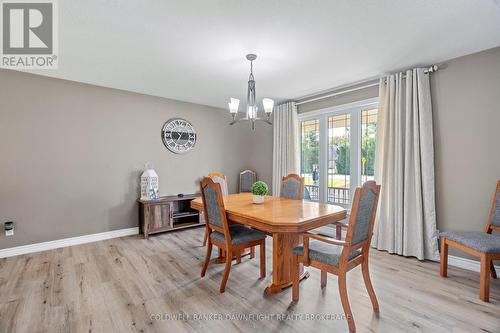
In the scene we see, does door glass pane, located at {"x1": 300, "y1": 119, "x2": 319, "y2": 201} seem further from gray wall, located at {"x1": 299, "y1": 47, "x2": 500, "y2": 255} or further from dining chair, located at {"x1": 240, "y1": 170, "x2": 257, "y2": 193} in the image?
gray wall, located at {"x1": 299, "y1": 47, "x2": 500, "y2": 255}

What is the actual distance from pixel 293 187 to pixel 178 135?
2475 millimetres

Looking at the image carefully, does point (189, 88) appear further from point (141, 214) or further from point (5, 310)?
point (5, 310)

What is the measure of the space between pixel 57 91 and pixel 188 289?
3.31m

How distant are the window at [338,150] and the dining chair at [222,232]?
82.4 inches

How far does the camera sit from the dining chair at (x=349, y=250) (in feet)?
5.55

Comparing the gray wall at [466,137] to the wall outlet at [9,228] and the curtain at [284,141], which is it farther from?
the wall outlet at [9,228]

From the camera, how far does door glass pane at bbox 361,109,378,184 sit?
353 cm

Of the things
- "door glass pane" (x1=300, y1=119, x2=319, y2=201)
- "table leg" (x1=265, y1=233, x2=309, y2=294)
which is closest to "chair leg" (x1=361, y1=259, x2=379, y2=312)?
"table leg" (x1=265, y1=233, x2=309, y2=294)

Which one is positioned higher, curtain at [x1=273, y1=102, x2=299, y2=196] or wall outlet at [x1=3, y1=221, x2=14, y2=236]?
curtain at [x1=273, y1=102, x2=299, y2=196]

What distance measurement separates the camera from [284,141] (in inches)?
182

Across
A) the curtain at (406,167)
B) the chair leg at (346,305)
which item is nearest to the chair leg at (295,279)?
the chair leg at (346,305)

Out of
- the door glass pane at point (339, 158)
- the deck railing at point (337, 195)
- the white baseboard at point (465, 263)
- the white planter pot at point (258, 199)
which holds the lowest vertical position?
the white baseboard at point (465, 263)

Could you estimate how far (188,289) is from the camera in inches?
88.1

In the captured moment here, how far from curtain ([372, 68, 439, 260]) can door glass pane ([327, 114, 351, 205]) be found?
0.60 metres
